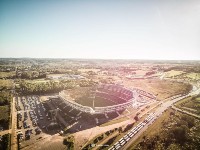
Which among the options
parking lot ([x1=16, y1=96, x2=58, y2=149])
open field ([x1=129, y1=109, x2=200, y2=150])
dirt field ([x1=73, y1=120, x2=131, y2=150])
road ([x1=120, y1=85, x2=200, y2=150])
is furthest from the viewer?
parking lot ([x1=16, y1=96, x2=58, y2=149])

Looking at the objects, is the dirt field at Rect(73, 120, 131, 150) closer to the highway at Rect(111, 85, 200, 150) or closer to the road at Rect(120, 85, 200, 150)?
the highway at Rect(111, 85, 200, 150)

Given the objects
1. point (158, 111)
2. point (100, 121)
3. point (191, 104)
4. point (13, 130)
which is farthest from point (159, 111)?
point (13, 130)

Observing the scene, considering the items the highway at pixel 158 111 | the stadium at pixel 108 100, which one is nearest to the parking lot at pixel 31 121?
the stadium at pixel 108 100

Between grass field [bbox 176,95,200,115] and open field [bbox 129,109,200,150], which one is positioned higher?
grass field [bbox 176,95,200,115]

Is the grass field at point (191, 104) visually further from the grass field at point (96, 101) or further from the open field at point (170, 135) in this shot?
the grass field at point (96, 101)

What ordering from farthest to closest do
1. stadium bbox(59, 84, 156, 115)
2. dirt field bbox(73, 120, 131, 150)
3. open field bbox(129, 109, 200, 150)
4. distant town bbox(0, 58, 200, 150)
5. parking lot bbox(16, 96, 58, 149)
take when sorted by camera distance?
stadium bbox(59, 84, 156, 115), parking lot bbox(16, 96, 58, 149), dirt field bbox(73, 120, 131, 150), distant town bbox(0, 58, 200, 150), open field bbox(129, 109, 200, 150)

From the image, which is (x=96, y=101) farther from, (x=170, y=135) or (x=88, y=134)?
(x=170, y=135)

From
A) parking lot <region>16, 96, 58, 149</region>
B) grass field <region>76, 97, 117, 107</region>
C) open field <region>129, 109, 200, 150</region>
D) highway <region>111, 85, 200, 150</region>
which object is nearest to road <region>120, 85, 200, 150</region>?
highway <region>111, 85, 200, 150</region>
